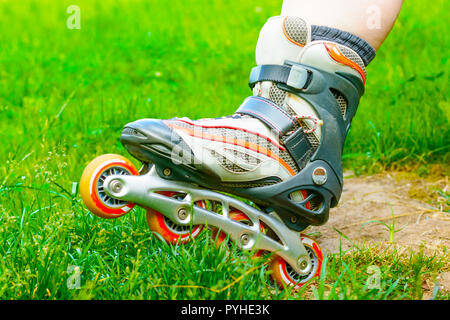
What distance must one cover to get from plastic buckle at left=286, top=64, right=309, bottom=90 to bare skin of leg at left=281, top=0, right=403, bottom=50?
241mm

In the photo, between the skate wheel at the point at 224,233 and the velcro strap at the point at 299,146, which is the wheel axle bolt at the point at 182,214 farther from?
the velcro strap at the point at 299,146

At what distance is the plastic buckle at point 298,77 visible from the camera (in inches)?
74.1

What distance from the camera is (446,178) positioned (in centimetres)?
290

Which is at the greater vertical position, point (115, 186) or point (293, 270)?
point (115, 186)

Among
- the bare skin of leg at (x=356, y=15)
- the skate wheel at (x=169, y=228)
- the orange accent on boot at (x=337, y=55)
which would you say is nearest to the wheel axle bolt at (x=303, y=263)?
the skate wheel at (x=169, y=228)

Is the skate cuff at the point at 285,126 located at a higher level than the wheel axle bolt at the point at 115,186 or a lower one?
higher

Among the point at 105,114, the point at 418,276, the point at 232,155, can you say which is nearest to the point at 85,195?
the point at 232,155

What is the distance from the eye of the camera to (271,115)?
189 cm

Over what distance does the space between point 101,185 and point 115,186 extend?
4 cm

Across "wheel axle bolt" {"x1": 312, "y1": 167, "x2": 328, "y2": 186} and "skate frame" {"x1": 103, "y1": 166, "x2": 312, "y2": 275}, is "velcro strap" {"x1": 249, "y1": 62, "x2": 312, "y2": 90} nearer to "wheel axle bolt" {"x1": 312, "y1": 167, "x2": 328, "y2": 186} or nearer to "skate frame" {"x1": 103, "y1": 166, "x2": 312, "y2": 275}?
"wheel axle bolt" {"x1": 312, "y1": 167, "x2": 328, "y2": 186}

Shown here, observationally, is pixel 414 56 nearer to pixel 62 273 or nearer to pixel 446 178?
pixel 446 178

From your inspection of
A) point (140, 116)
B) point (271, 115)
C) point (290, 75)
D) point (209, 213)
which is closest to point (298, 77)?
point (290, 75)

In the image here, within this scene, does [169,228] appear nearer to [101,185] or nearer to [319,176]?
[101,185]

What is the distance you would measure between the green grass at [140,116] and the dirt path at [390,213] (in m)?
0.21
